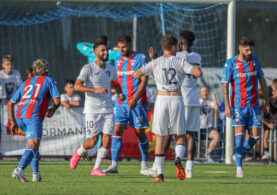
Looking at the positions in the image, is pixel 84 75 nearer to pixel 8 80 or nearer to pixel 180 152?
pixel 180 152

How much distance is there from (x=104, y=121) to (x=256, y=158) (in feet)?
19.4

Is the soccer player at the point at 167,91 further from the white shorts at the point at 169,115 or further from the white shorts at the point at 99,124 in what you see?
the white shorts at the point at 99,124

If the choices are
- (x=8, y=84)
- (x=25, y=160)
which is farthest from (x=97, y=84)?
(x=8, y=84)

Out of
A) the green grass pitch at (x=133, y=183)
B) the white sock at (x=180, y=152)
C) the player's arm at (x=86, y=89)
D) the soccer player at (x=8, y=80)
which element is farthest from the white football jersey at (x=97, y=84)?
the soccer player at (x=8, y=80)

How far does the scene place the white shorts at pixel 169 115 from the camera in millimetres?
8555

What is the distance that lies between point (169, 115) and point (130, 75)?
2128 mm

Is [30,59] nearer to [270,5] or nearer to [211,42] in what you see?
[211,42]

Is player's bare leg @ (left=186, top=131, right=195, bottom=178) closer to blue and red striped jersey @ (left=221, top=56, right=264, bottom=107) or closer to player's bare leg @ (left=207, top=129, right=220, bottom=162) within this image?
blue and red striped jersey @ (left=221, top=56, right=264, bottom=107)

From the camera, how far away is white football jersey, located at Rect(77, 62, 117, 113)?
9805 mm

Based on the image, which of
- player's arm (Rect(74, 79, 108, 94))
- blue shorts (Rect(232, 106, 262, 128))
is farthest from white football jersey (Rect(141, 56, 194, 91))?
blue shorts (Rect(232, 106, 262, 128))

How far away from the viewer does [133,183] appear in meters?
8.49

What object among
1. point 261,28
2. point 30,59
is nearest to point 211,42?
point 261,28

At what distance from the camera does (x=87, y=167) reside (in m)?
11.4

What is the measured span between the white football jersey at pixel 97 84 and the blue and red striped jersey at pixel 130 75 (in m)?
0.71
